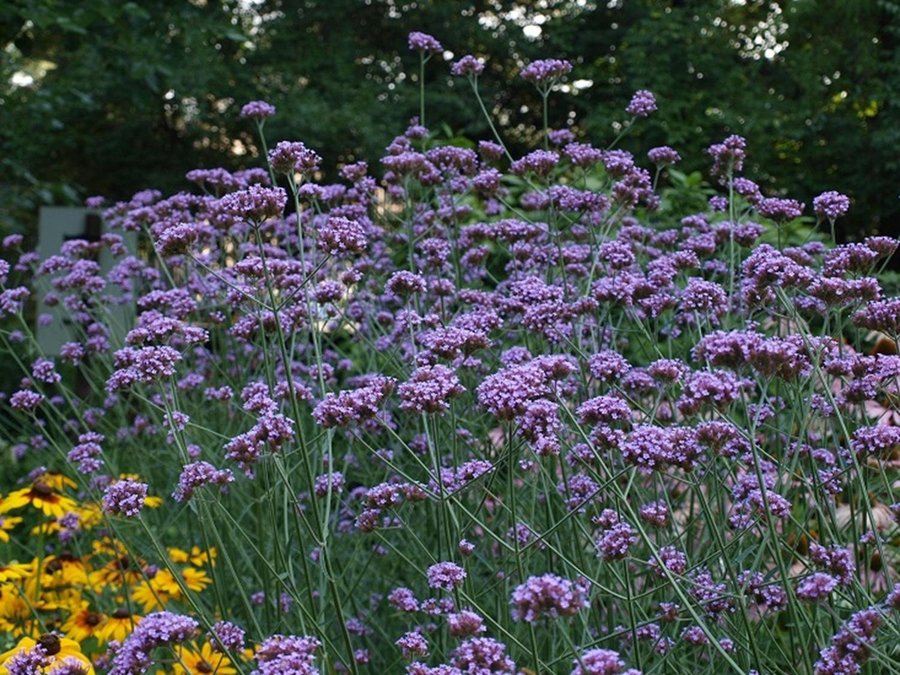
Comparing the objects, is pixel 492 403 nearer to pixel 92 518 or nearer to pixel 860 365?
pixel 860 365

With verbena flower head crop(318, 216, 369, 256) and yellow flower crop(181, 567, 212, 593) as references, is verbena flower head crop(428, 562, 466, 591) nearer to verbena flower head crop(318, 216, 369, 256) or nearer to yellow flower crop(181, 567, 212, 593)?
verbena flower head crop(318, 216, 369, 256)

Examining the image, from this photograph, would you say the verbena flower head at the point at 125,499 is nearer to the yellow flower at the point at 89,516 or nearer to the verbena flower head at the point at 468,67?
the yellow flower at the point at 89,516

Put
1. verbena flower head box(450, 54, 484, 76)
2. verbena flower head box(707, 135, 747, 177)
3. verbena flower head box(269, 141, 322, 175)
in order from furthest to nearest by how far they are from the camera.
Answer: verbena flower head box(450, 54, 484, 76), verbena flower head box(707, 135, 747, 177), verbena flower head box(269, 141, 322, 175)

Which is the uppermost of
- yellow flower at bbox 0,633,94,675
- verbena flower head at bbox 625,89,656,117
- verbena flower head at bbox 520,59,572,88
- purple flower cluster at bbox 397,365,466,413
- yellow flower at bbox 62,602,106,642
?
verbena flower head at bbox 520,59,572,88

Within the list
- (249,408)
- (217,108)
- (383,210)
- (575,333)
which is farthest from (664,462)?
(217,108)

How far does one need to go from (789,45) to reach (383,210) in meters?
11.3

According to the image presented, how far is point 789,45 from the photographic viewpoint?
13.9 m

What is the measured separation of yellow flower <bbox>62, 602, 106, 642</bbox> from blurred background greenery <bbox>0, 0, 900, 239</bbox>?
24.3 feet

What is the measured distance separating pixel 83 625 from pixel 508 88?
14.5 m

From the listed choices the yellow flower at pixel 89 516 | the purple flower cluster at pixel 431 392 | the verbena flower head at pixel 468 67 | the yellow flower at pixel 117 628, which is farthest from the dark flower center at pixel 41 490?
the verbena flower head at pixel 468 67

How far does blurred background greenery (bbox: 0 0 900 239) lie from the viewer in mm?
12297

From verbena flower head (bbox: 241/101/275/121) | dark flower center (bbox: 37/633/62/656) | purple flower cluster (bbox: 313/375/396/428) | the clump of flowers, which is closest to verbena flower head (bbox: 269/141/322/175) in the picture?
the clump of flowers

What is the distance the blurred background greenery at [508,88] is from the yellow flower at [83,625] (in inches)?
292

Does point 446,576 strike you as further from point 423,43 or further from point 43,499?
point 423,43
